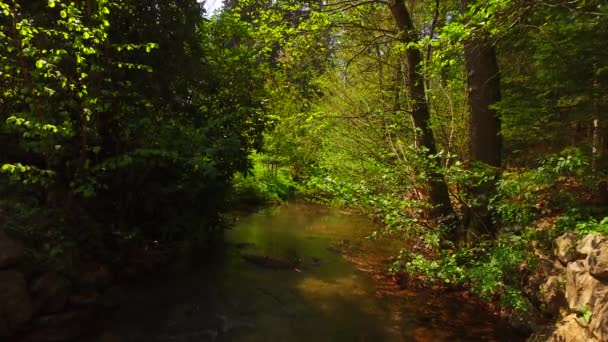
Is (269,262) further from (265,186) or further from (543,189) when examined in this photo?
(265,186)

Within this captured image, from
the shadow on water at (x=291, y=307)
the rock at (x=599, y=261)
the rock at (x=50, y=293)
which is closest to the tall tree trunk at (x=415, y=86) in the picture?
the shadow on water at (x=291, y=307)

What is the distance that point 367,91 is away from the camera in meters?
13.3

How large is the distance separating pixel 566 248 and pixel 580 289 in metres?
0.76

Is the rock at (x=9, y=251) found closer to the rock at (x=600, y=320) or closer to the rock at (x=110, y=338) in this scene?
the rock at (x=110, y=338)

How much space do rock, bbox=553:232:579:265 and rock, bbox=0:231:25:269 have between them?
7290mm

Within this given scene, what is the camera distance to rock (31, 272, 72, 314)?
600 centimetres

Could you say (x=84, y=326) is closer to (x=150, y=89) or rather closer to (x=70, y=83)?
(x=70, y=83)

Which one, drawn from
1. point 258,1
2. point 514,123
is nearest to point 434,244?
point 514,123

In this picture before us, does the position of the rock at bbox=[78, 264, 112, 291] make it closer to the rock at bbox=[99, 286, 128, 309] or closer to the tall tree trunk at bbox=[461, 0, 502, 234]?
the rock at bbox=[99, 286, 128, 309]

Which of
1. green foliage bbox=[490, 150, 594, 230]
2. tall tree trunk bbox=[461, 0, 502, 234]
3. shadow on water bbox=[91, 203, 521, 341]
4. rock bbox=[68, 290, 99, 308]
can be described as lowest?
shadow on water bbox=[91, 203, 521, 341]

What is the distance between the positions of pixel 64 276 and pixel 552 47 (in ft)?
Result: 25.9

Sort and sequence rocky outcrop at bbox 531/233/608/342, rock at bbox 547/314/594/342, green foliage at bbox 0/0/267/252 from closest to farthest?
rocky outcrop at bbox 531/233/608/342 → rock at bbox 547/314/594/342 → green foliage at bbox 0/0/267/252

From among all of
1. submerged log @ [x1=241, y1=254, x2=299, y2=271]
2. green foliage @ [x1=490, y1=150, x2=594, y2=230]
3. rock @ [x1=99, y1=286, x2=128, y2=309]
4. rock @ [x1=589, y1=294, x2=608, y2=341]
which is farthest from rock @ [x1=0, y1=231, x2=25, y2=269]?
rock @ [x1=589, y1=294, x2=608, y2=341]

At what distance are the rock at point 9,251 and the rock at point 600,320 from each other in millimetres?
7112
